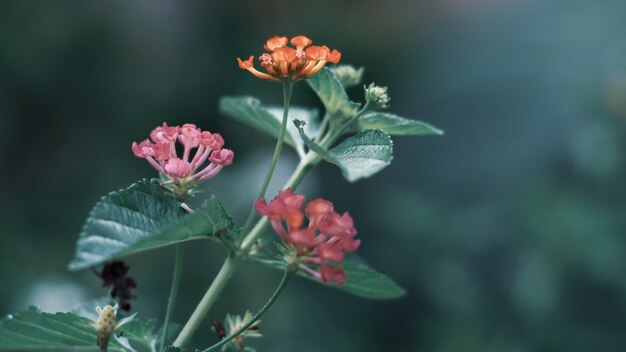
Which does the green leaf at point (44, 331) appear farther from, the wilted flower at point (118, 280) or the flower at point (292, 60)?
the flower at point (292, 60)

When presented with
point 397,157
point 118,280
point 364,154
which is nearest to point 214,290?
point 118,280

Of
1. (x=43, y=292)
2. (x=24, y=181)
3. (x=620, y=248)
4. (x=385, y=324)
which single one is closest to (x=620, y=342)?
(x=620, y=248)

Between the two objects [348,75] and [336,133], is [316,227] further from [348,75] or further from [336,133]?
[348,75]

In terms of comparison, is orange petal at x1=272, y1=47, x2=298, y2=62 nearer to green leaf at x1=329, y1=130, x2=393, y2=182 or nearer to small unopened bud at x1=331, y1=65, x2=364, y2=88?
green leaf at x1=329, y1=130, x2=393, y2=182

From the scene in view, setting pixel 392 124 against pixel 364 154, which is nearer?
pixel 364 154

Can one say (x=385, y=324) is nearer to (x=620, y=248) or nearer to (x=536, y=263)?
(x=536, y=263)

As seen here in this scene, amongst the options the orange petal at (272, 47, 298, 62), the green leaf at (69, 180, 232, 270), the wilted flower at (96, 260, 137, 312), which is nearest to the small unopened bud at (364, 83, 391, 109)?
the orange petal at (272, 47, 298, 62)

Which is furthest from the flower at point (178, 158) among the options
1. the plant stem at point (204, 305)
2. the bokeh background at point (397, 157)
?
the bokeh background at point (397, 157)

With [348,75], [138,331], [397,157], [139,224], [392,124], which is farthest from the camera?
[397,157]
